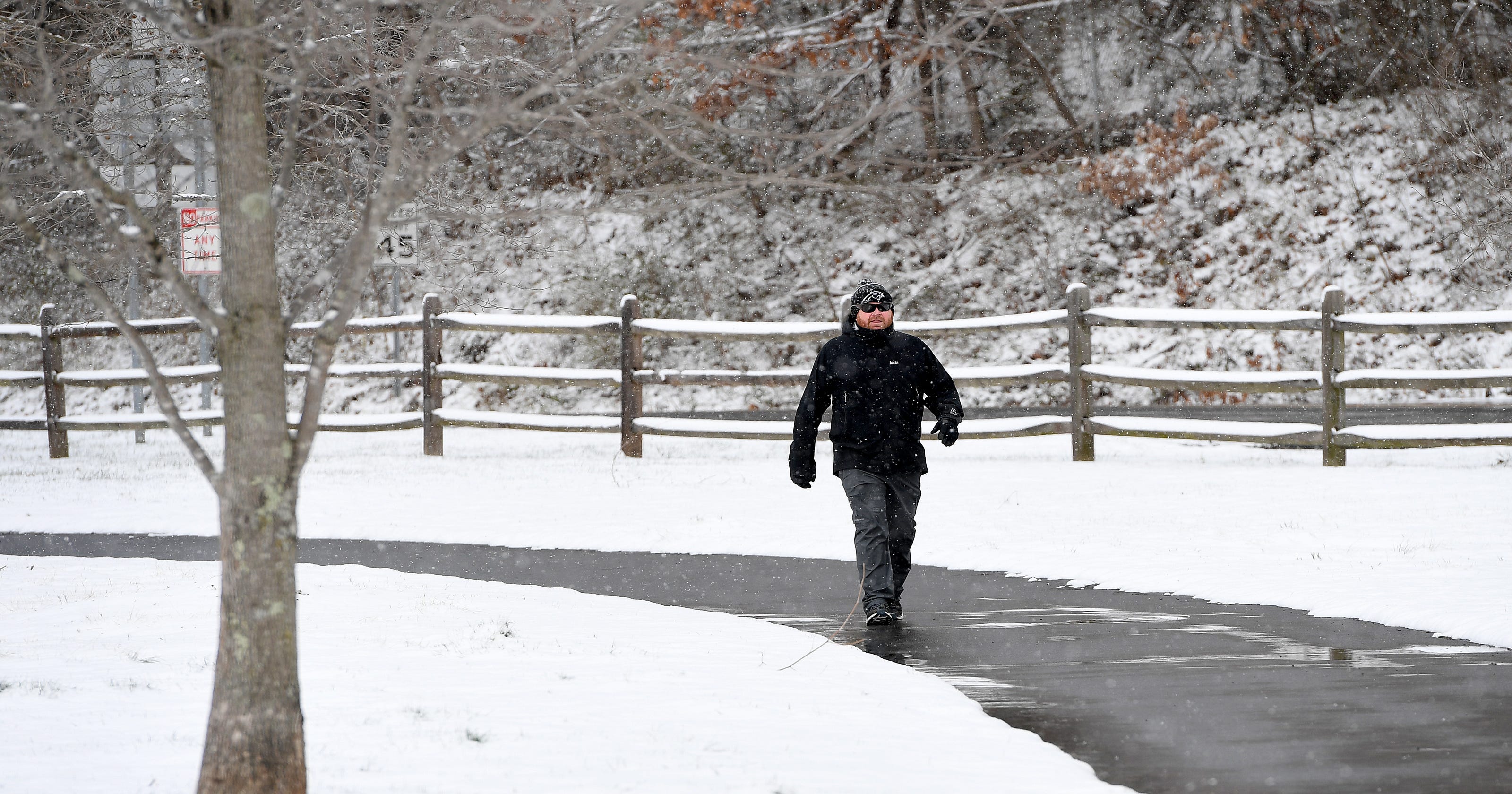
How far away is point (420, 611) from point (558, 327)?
29.4 ft

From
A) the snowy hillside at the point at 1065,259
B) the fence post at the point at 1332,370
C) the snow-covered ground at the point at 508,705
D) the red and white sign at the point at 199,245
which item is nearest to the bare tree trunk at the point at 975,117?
the snowy hillside at the point at 1065,259

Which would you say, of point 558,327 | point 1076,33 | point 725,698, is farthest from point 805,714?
point 1076,33

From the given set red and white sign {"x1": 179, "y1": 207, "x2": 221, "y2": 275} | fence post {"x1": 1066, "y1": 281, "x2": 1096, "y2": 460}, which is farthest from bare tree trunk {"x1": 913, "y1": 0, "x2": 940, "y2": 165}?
red and white sign {"x1": 179, "y1": 207, "x2": 221, "y2": 275}

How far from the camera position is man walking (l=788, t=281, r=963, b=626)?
775 cm

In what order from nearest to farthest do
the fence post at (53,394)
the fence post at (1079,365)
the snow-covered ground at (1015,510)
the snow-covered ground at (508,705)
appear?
1. the snow-covered ground at (508,705)
2. the snow-covered ground at (1015,510)
3. the fence post at (1079,365)
4. the fence post at (53,394)

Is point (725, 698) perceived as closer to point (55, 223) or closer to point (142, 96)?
point (142, 96)

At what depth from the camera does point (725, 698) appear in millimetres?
5898

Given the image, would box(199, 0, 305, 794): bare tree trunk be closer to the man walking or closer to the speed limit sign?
the man walking

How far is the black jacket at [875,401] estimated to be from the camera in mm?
7746

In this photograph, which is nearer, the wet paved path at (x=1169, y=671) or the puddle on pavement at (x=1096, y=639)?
the wet paved path at (x=1169, y=671)

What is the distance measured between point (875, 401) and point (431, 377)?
10.1 metres

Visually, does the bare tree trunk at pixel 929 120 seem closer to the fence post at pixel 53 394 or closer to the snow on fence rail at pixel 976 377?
the snow on fence rail at pixel 976 377

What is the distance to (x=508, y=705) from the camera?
5.71 meters

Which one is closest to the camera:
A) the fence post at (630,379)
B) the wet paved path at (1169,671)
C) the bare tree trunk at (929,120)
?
the wet paved path at (1169,671)
